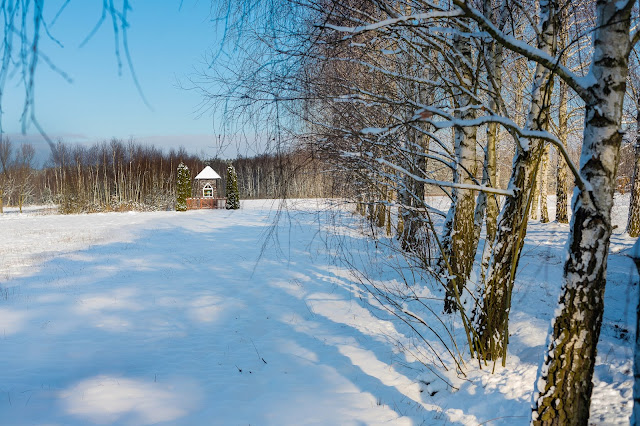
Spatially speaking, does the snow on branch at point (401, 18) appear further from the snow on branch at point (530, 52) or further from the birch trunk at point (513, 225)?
the birch trunk at point (513, 225)

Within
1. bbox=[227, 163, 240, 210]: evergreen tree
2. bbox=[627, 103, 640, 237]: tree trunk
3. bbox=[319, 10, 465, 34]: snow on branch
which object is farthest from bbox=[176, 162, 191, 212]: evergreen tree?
bbox=[319, 10, 465, 34]: snow on branch

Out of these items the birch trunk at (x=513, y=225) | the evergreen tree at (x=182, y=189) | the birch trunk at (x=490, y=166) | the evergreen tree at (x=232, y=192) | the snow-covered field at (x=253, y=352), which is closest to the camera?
the birch trunk at (x=513, y=225)

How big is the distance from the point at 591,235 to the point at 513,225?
145cm

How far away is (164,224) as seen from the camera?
77.5 feet

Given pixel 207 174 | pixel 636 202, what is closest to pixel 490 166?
pixel 636 202

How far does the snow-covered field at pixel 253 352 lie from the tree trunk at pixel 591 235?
0.27 meters

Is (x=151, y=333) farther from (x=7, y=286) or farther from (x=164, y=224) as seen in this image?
(x=164, y=224)

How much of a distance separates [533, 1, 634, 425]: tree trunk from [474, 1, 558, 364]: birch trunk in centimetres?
117

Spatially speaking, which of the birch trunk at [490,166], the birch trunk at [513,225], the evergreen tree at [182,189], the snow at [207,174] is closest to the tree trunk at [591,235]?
the birch trunk at [513,225]

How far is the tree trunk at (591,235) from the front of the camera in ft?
8.34

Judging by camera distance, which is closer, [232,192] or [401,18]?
[401,18]

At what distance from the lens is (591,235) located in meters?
2.60

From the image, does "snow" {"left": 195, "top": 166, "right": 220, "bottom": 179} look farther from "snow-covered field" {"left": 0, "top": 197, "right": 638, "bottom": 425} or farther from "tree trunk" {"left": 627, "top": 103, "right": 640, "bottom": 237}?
"tree trunk" {"left": 627, "top": 103, "right": 640, "bottom": 237}

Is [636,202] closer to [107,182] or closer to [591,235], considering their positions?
[591,235]
